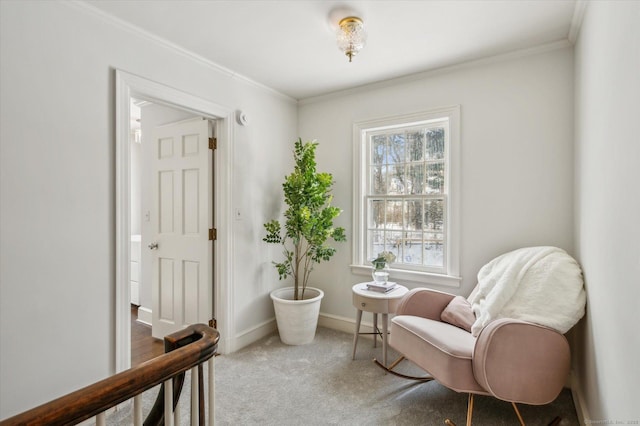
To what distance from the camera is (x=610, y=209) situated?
135cm

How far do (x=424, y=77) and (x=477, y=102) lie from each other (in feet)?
1.78

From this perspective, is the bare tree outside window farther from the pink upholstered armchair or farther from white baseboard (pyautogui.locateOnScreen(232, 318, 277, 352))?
white baseboard (pyautogui.locateOnScreen(232, 318, 277, 352))

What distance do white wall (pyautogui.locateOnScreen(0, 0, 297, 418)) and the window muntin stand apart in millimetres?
2124

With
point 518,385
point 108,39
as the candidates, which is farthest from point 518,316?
point 108,39

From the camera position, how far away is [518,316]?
1.92 metres

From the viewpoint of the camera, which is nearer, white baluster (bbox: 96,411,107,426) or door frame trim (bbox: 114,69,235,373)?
white baluster (bbox: 96,411,107,426)

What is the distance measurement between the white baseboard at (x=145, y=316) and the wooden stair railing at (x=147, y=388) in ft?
10.6

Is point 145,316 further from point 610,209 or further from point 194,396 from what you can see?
point 610,209

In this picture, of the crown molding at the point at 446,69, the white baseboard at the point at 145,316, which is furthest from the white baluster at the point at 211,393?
the white baseboard at the point at 145,316

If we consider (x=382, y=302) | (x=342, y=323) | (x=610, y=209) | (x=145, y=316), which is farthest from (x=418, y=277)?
(x=145, y=316)

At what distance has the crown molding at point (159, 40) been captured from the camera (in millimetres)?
1981

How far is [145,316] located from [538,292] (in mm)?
3879

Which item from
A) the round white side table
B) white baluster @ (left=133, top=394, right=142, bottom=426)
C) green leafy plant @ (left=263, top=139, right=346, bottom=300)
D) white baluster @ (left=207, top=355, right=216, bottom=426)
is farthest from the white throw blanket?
white baluster @ (left=133, top=394, right=142, bottom=426)

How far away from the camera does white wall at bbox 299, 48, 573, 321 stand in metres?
2.42
